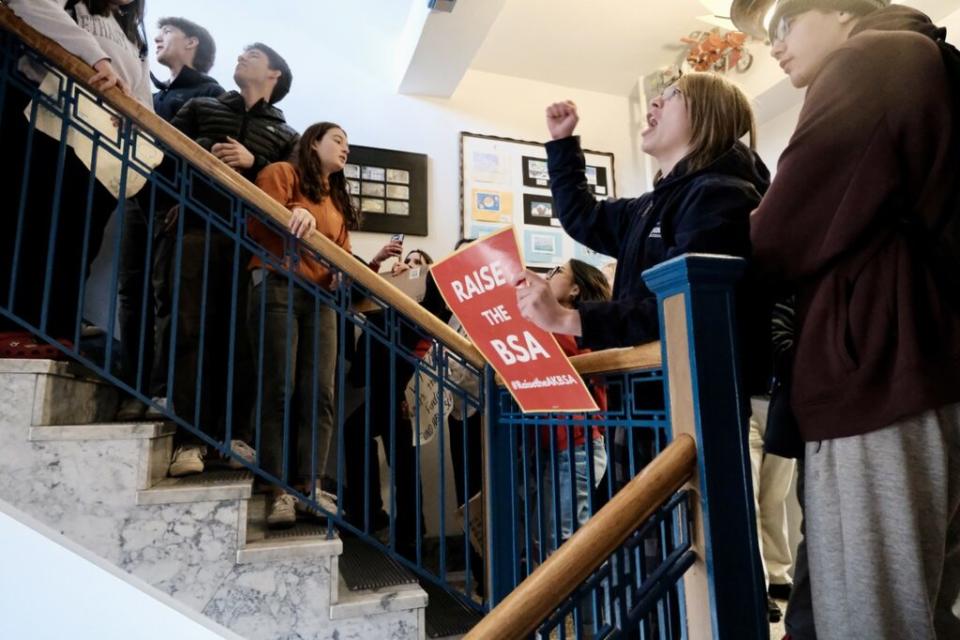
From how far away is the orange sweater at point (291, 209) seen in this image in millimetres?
1875

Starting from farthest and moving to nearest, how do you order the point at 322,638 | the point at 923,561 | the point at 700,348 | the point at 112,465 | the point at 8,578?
1. the point at 8,578
2. the point at 322,638
3. the point at 112,465
4. the point at 700,348
5. the point at 923,561

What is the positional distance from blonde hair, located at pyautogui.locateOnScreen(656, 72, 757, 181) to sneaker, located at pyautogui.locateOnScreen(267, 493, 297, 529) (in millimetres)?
1431

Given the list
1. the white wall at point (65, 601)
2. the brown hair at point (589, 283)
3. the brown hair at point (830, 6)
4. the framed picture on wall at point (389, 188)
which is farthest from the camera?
the framed picture on wall at point (389, 188)

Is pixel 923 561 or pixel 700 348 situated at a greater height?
pixel 700 348

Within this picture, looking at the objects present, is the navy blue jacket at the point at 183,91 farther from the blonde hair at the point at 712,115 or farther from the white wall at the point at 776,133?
the white wall at the point at 776,133

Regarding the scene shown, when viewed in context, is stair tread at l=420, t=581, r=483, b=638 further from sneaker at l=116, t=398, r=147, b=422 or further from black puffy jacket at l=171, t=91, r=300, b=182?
black puffy jacket at l=171, t=91, r=300, b=182

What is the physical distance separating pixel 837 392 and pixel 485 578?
129 cm

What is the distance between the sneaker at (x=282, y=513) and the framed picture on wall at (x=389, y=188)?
1.73 m

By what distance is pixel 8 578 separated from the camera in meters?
1.76

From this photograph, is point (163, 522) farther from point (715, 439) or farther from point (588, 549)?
point (715, 439)

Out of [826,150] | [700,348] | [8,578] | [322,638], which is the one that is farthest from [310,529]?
[826,150]

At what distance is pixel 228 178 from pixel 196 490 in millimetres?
879

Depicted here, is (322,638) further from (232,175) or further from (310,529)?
(232,175)

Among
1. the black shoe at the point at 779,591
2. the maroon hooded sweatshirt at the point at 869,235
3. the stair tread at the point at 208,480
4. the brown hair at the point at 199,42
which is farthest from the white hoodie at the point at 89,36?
the black shoe at the point at 779,591
